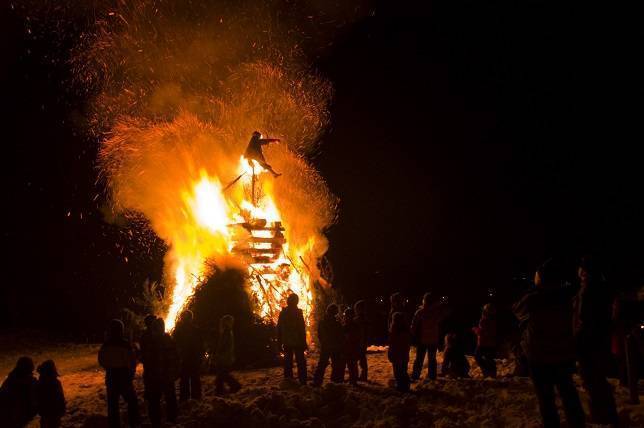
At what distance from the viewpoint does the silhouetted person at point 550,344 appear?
5.35 m

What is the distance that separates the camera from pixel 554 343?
5.38m

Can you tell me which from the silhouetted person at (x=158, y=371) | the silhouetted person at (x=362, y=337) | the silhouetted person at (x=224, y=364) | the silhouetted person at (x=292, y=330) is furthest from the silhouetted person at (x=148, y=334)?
the silhouetted person at (x=362, y=337)

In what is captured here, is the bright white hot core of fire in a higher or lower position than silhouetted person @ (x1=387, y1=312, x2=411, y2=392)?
higher

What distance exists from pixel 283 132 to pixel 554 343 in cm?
1557

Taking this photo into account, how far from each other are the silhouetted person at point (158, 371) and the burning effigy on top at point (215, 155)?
5455mm

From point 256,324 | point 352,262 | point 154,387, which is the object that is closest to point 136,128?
point 256,324

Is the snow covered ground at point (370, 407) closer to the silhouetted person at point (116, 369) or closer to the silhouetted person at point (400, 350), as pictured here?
the silhouetted person at point (400, 350)

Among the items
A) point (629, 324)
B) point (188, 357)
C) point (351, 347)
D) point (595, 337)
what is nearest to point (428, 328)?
point (351, 347)

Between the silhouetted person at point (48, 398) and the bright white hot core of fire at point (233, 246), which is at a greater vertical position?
the bright white hot core of fire at point (233, 246)

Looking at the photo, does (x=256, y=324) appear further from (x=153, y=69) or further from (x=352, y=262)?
(x=352, y=262)

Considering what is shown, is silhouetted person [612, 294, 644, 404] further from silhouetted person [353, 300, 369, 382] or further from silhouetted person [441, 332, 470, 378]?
silhouetted person [353, 300, 369, 382]

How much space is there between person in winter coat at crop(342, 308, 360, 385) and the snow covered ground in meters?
0.38

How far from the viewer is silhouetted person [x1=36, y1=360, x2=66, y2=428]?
6.79m

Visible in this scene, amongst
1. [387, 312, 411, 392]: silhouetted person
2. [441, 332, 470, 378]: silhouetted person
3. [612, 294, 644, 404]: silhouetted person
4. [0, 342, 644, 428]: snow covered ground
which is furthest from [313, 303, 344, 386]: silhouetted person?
[612, 294, 644, 404]: silhouetted person
